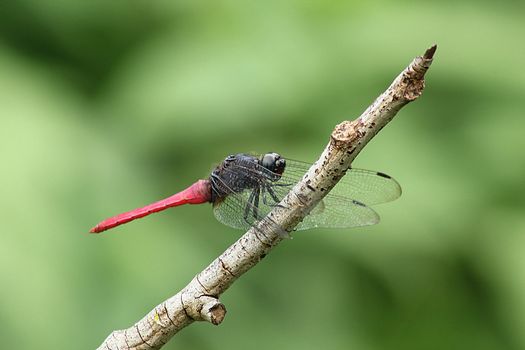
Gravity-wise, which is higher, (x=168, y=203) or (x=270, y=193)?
A: (x=168, y=203)

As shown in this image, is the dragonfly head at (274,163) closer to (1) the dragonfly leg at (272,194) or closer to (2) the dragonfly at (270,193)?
(2) the dragonfly at (270,193)

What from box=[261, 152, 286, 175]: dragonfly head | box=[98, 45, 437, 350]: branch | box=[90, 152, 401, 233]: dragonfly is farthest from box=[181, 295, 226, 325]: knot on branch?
box=[261, 152, 286, 175]: dragonfly head

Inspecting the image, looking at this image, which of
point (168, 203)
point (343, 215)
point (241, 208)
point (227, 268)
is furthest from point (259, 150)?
point (227, 268)

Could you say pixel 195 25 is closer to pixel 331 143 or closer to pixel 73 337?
pixel 73 337

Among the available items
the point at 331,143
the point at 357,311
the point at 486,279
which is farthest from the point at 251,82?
the point at 331,143

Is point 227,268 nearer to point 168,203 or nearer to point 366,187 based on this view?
point 366,187

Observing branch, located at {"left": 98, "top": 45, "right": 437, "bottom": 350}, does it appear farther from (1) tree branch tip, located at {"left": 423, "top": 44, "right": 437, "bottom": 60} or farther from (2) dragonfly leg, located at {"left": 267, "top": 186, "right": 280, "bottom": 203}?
(2) dragonfly leg, located at {"left": 267, "top": 186, "right": 280, "bottom": 203}

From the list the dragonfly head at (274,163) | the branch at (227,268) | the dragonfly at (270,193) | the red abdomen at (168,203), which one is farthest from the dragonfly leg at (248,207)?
the branch at (227,268)
